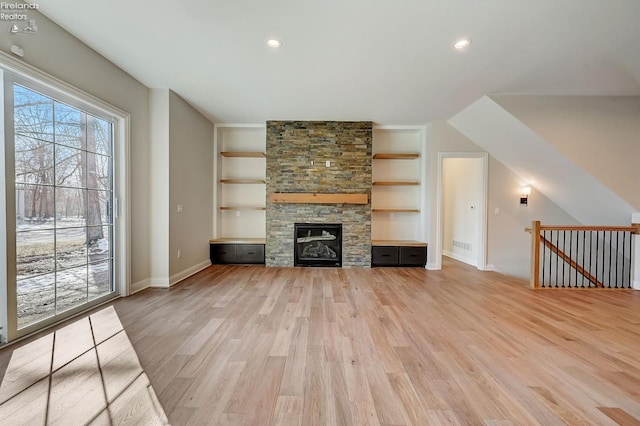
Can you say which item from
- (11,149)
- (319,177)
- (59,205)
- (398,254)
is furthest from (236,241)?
(11,149)

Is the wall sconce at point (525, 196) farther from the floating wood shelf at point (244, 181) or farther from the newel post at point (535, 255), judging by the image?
the floating wood shelf at point (244, 181)

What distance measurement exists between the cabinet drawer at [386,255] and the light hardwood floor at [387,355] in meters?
1.45

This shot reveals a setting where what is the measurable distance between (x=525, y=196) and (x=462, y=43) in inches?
147

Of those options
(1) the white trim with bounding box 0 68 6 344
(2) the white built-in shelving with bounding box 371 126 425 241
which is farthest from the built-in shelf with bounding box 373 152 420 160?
(1) the white trim with bounding box 0 68 6 344

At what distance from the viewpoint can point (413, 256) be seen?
499 centimetres

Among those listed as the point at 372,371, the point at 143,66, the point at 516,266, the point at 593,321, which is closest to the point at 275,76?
the point at 143,66

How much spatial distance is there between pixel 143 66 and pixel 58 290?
259 cm

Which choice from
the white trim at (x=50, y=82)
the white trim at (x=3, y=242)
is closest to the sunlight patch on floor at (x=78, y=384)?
the white trim at (x=3, y=242)

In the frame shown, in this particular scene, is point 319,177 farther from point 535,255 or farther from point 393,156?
point 535,255

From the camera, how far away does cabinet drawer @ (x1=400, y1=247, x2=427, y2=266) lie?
498 centimetres

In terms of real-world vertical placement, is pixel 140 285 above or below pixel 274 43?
below

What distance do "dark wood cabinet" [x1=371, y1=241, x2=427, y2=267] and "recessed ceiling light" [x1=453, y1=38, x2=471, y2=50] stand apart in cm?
329

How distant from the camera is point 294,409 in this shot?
142cm

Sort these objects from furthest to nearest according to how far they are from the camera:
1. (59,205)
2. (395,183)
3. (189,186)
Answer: (395,183), (189,186), (59,205)
